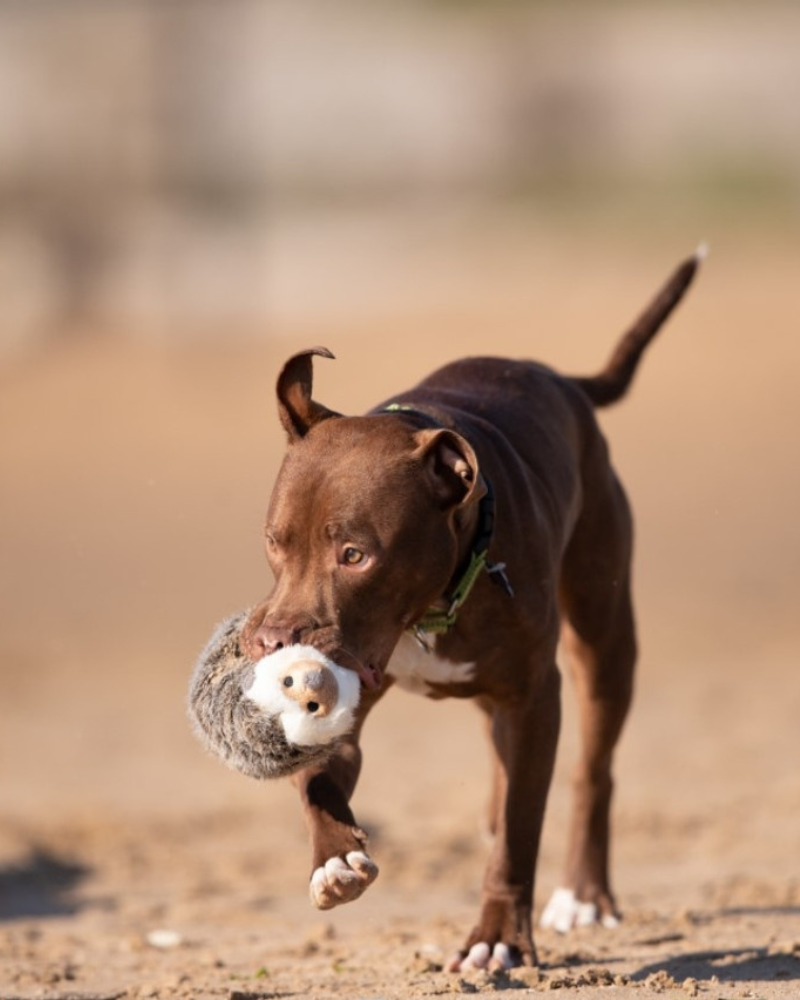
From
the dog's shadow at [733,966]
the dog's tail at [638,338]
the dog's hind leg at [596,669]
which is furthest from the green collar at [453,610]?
the dog's tail at [638,338]

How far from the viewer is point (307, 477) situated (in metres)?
5.04

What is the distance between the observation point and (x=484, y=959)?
5.62 m

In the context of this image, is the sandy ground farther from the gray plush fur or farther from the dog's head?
the dog's head

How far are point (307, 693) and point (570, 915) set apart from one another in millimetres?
2348

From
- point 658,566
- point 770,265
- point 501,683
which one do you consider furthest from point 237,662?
point 770,265

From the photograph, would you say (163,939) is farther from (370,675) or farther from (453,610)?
(370,675)

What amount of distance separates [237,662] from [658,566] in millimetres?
10572

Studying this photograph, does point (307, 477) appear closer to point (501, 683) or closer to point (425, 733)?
point (501, 683)

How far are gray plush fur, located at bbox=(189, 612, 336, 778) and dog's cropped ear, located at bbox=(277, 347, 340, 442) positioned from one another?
526 mm

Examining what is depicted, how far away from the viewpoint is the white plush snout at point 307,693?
15.1 ft

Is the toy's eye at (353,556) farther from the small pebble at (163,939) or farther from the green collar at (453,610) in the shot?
the small pebble at (163,939)

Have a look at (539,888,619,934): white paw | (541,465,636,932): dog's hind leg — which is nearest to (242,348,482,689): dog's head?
(541,465,636,932): dog's hind leg

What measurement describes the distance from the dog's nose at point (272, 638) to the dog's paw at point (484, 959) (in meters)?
1.33

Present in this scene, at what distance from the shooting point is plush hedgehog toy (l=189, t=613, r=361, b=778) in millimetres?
4625
